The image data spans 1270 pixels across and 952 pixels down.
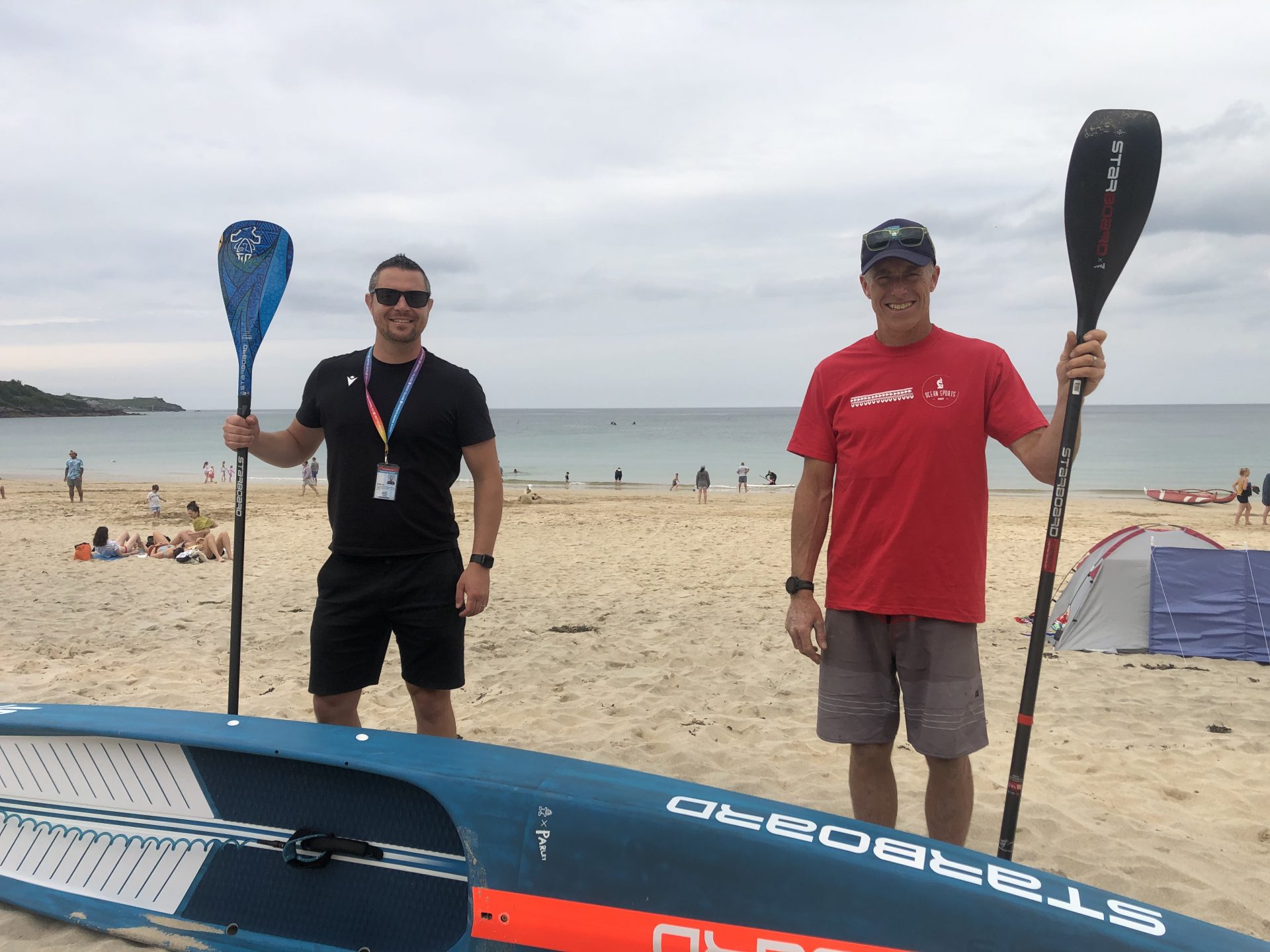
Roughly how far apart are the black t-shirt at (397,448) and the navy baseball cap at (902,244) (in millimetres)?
1352

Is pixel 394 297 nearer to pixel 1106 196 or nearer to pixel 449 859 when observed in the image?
pixel 449 859

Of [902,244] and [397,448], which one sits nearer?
[902,244]

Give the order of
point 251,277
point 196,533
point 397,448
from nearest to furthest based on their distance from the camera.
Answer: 1. point 397,448
2. point 251,277
3. point 196,533

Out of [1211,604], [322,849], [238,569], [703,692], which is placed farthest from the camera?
[1211,604]

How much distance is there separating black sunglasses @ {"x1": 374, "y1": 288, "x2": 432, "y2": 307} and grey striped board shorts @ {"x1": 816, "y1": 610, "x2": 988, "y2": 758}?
1.70m

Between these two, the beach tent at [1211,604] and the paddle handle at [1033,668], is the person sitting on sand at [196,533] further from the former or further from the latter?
the beach tent at [1211,604]

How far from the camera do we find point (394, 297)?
8.83ft

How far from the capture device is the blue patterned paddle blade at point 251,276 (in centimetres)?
335

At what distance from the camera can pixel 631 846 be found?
1927 millimetres

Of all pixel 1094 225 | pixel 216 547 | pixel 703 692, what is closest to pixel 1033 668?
pixel 1094 225

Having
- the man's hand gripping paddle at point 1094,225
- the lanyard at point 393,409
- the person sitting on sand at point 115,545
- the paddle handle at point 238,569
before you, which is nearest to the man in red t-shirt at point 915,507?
the man's hand gripping paddle at point 1094,225

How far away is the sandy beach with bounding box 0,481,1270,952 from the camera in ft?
10.7

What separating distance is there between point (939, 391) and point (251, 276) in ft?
9.08

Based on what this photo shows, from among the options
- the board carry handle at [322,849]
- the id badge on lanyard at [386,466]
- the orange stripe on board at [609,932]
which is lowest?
the board carry handle at [322,849]
